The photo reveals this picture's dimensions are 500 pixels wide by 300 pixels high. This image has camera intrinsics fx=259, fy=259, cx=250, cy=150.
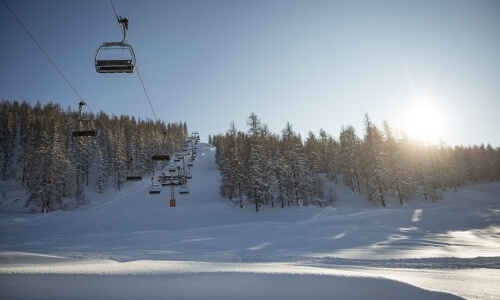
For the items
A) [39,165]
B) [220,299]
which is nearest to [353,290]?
[220,299]

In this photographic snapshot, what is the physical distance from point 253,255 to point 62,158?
52.4 meters

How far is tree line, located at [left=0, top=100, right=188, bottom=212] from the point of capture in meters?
46.8

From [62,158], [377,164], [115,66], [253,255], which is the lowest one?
[253,255]

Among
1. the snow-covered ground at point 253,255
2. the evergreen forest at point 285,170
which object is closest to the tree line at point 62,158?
the evergreen forest at point 285,170

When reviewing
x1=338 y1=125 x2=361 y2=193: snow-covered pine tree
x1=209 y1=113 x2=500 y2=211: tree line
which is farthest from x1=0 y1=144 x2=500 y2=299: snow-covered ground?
x1=338 y1=125 x2=361 y2=193: snow-covered pine tree

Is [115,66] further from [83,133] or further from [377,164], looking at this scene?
[377,164]

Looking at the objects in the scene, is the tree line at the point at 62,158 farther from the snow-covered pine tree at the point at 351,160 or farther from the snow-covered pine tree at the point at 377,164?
the snow-covered pine tree at the point at 351,160

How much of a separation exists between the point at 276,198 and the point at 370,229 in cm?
2706

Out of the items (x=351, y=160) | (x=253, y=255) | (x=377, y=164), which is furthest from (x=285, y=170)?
(x=253, y=255)

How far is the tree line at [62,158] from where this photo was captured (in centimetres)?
4681

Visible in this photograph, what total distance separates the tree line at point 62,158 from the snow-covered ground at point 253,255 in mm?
11724

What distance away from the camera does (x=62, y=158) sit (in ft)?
163

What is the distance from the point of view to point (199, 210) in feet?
137

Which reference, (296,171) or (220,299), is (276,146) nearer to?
(296,171)
